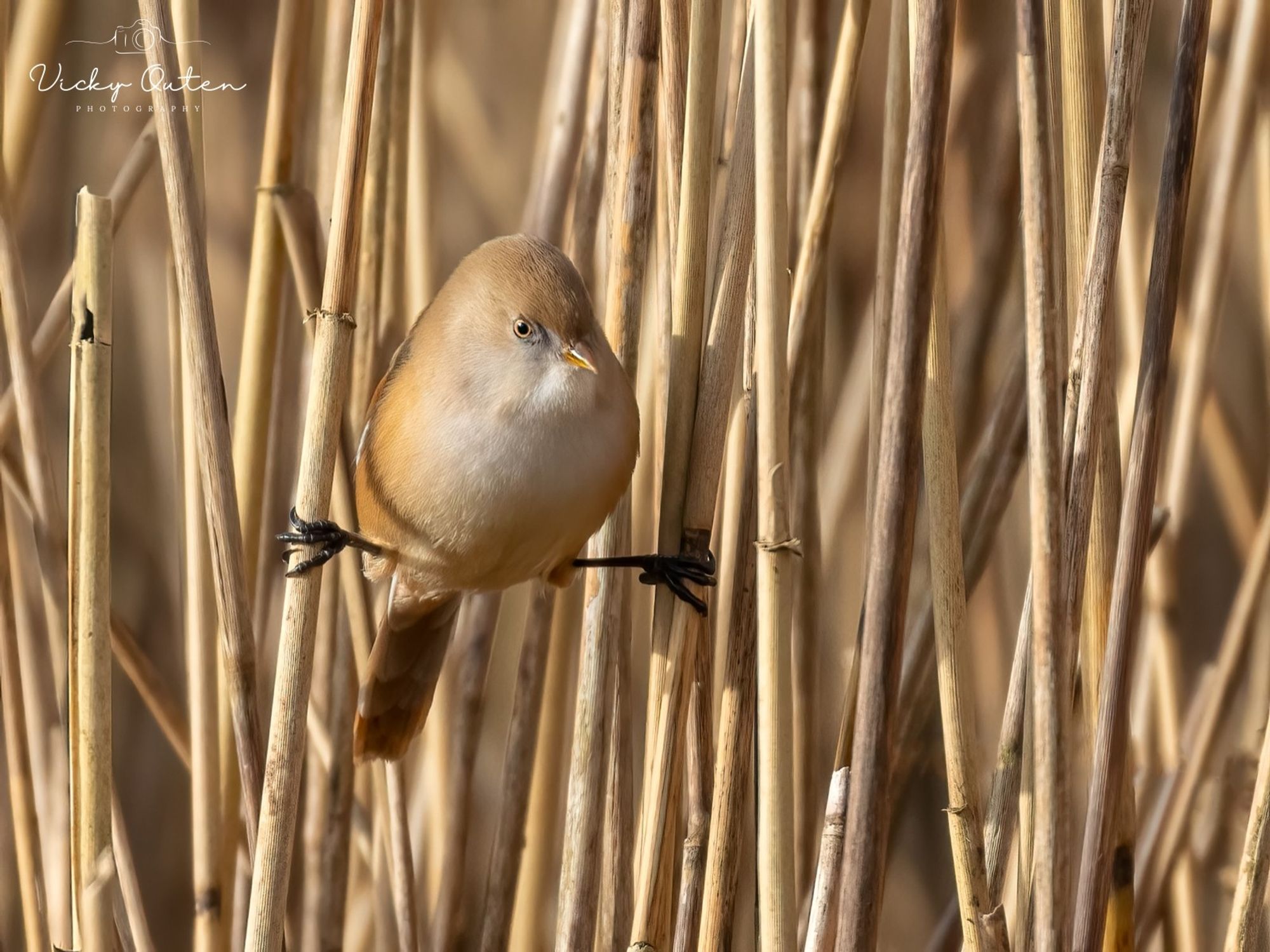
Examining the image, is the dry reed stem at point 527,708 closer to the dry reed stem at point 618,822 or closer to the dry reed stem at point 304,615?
the dry reed stem at point 618,822

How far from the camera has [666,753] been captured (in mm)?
834

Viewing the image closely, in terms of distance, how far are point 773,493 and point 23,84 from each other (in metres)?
1.20

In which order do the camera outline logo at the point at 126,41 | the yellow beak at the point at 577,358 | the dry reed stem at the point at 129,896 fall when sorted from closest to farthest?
the yellow beak at the point at 577,358 → the dry reed stem at the point at 129,896 → the camera outline logo at the point at 126,41

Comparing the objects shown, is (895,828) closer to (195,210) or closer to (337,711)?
(337,711)

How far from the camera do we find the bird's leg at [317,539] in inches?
34.6

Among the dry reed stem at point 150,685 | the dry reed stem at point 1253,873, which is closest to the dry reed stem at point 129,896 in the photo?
the dry reed stem at point 150,685

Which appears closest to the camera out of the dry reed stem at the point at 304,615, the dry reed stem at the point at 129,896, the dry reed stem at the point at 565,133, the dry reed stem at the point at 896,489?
the dry reed stem at the point at 896,489

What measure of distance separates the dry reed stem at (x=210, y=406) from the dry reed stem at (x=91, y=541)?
57mm

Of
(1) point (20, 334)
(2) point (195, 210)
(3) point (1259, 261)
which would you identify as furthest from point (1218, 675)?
(1) point (20, 334)

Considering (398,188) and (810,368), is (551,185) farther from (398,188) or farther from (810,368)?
(810,368)

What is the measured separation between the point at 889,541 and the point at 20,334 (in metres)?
0.89

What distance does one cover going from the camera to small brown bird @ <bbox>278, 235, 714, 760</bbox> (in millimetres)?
948

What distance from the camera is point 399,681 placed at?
4.09 feet

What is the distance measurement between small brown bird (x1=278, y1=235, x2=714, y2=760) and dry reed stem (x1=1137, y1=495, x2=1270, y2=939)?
29.6 inches
